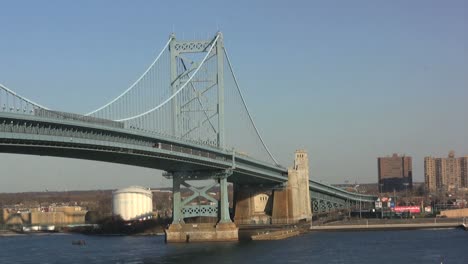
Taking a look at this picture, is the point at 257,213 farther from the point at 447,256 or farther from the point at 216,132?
the point at 447,256

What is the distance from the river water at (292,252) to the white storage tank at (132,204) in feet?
102

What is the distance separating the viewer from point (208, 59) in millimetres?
59906

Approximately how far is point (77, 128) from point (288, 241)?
22.5 m

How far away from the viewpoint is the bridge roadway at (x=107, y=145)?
35.4 metres

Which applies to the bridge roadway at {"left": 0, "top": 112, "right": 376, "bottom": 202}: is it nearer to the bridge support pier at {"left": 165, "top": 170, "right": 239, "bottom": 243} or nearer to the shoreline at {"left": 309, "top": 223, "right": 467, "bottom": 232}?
the bridge support pier at {"left": 165, "top": 170, "right": 239, "bottom": 243}

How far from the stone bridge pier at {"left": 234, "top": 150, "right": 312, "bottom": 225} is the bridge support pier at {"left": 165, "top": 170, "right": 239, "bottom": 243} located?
662 inches

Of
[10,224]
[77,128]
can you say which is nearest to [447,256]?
[77,128]

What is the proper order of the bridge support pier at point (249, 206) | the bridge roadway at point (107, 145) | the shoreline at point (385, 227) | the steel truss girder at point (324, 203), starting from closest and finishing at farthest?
the bridge roadway at point (107, 145) < the shoreline at point (385, 227) < the bridge support pier at point (249, 206) < the steel truss girder at point (324, 203)

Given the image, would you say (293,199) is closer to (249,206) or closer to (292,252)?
(249,206)

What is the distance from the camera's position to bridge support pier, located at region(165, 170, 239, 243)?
5656 cm

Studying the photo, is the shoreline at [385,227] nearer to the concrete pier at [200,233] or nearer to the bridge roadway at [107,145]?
the bridge roadway at [107,145]

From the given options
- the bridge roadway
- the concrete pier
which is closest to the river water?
the concrete pier

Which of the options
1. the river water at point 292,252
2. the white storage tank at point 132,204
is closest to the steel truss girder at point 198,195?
the river water at point 292,252

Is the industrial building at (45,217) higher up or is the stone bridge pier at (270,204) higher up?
the stone bridge pier at (270,204)
